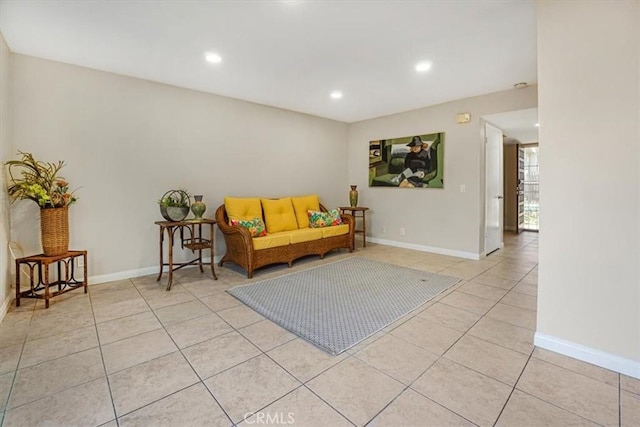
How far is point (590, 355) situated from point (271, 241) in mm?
3061

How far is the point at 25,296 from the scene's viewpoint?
2707mm

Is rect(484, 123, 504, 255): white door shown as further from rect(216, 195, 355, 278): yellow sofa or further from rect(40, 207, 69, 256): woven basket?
rect(40, 207, 69, 256): woven basket

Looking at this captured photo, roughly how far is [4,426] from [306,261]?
3.27 metres

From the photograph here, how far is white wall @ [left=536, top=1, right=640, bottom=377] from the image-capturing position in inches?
65.1

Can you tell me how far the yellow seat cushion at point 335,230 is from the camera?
4463 millimetres

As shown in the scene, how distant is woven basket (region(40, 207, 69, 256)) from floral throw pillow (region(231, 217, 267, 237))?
1.68 metres

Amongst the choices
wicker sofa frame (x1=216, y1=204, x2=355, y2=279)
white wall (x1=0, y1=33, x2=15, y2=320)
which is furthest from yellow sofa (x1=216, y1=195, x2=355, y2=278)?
white wall (x1=0, y1=33, x2=15, y2=320)

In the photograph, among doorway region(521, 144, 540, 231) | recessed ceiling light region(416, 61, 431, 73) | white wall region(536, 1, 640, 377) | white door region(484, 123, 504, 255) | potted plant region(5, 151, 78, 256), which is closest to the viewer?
white wall region(536, 1, 640, 377)

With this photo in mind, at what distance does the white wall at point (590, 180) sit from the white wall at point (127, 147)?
369 centimetres

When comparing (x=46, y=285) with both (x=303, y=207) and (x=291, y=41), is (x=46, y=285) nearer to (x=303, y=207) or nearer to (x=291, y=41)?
(x=291, y=41)

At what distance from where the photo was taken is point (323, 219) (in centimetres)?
466

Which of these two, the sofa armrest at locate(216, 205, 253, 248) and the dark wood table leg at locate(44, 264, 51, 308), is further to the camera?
the sofa armrest at locate(216, 205, 253, 248)

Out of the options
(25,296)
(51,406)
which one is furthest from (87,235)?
(51,406)

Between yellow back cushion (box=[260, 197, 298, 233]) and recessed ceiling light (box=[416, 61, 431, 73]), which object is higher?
recessed ceiling light (box=[416, 61, 431, 73])
